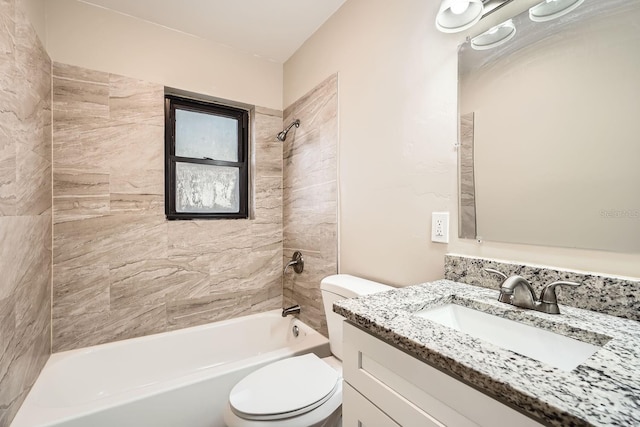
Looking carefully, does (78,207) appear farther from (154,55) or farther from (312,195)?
(312,195)

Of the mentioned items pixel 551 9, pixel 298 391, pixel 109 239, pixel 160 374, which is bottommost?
pixel 160 374

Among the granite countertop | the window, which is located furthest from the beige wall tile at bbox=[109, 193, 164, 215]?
the granite countertop

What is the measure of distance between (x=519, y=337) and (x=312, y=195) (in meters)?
1.45

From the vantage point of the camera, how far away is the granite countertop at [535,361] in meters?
0.39

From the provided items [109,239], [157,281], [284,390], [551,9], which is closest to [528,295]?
[551,9]

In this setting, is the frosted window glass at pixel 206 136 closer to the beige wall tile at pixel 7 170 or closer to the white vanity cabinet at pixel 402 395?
the beige wall tile at pixel 7 170

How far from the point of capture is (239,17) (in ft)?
5.93

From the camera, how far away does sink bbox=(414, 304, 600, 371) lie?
65 cm

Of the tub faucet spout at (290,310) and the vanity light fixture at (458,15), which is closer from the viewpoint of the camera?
the vanity light fixture at (458,15)

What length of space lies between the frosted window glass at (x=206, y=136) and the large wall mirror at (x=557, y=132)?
1.80m

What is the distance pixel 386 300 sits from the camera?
86 cm

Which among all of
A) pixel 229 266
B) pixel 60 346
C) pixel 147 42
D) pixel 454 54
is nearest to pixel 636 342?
pixel 454 54

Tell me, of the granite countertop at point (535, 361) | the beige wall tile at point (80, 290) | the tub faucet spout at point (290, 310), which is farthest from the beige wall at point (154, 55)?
the granite countertop at point (535, 361)

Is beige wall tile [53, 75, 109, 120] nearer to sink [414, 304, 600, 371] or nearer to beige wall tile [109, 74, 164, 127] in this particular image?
beige wall tile [109, 74, 164, 127]
